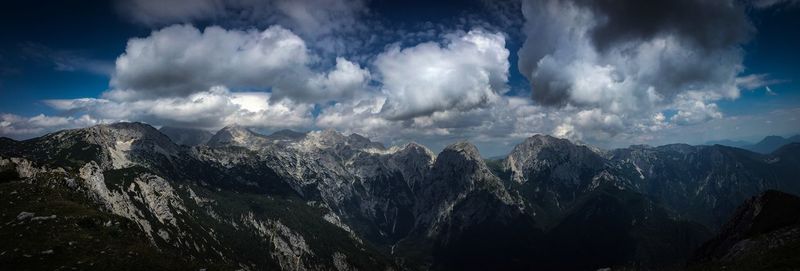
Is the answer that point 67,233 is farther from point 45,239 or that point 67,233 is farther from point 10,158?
point 10,158

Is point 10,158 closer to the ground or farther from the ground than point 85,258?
farther from the ground

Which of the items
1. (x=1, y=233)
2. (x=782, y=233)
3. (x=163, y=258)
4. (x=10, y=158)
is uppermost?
(x=10, y=158)

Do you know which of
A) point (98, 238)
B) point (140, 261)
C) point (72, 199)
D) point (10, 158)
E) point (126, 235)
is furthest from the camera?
point (10, 158)

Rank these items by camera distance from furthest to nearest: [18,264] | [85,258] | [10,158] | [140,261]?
[10,158]
[140,261]
[85,258]
[18,264]

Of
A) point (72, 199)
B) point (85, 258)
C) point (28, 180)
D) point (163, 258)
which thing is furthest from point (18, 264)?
point (28, 180)

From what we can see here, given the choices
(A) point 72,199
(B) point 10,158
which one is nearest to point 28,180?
(A) point 72,199

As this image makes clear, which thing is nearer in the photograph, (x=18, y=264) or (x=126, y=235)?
(x=18, y=264)

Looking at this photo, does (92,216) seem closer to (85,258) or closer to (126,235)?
(126,235)

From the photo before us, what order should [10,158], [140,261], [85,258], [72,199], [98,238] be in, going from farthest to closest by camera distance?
[10,158]
[72,199]
[98,238]
[140,261]
[85,258]

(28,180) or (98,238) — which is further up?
(28,180)
